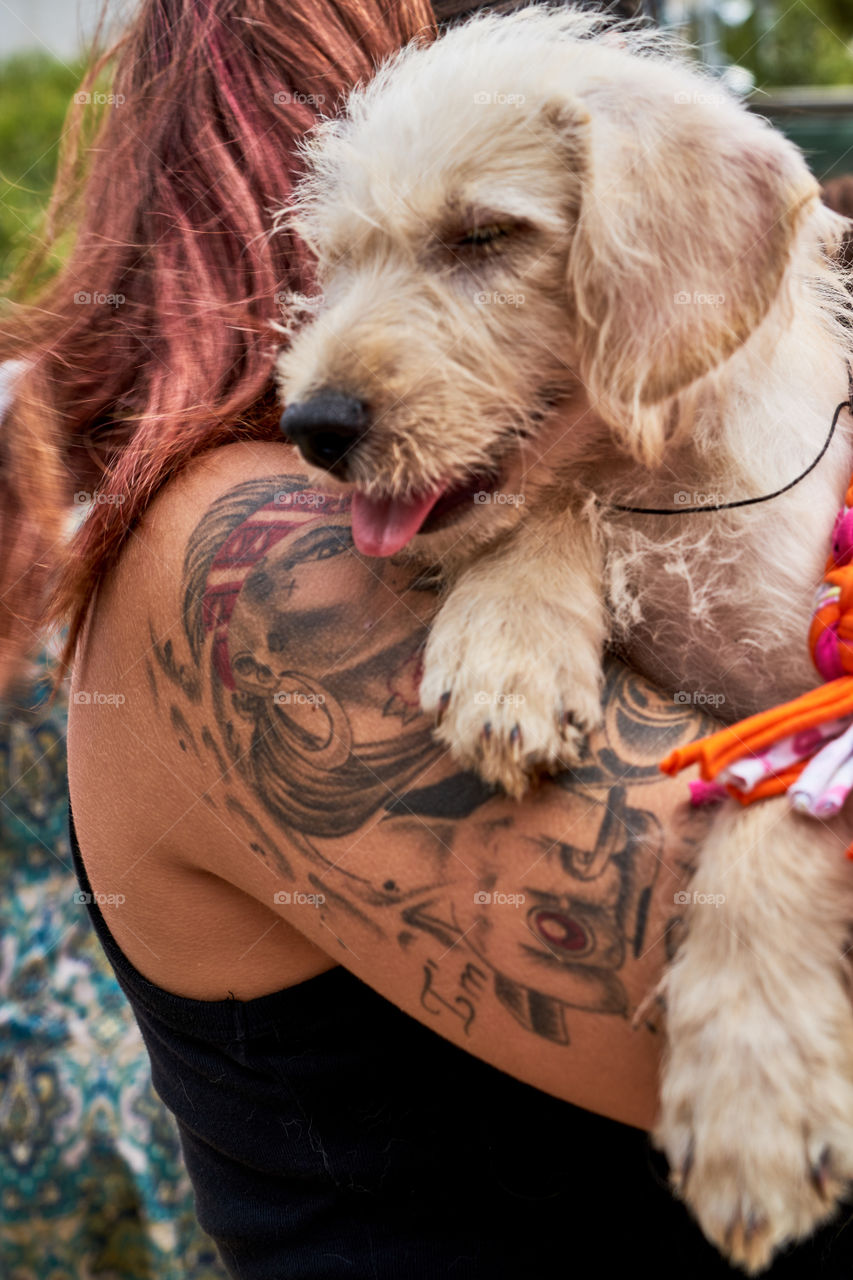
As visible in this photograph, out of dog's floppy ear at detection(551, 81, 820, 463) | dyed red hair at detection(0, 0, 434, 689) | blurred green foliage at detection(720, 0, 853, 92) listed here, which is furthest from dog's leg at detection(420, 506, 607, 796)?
blurred green foliage at detection(720, 0, 853, 92)

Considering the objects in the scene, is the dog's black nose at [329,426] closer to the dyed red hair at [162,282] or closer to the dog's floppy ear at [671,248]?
the dyed red hair at [162,282]

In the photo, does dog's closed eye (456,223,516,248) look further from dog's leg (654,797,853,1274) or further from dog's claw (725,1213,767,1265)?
Answer: dog's claw (725,1213,767,1265)

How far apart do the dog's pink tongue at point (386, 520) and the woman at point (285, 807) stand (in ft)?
0.18

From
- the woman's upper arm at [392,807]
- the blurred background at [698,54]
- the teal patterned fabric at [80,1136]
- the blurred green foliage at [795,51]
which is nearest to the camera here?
the woman's upper arm at [392,807]

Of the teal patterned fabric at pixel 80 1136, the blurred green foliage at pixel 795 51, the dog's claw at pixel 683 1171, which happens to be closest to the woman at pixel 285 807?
the dog's claw at pixel 683 1171

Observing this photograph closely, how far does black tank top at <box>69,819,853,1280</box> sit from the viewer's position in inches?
70.4

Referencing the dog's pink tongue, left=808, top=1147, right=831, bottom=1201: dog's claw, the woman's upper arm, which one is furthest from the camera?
the dog's pink tongue

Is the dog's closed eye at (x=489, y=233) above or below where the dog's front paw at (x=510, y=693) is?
above

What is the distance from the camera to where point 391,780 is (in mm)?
1540

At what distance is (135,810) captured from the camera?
6.00ft

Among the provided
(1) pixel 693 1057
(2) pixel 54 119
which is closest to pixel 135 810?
(1) pixel 693 1057

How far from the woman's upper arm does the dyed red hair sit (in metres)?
0.15

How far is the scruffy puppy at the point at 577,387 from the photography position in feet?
5.16

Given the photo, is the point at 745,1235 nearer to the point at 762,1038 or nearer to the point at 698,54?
the point at 762,1038
